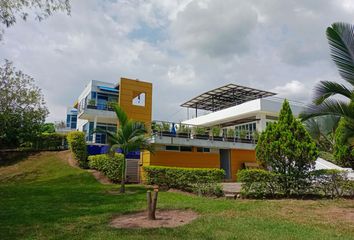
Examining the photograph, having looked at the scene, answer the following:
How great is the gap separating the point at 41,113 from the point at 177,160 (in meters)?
13.6

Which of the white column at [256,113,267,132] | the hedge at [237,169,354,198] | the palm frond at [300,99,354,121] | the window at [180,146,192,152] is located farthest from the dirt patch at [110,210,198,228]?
the white column at [256,113,267,132]

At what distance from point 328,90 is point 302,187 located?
15.8 feet

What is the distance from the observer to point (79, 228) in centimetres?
777

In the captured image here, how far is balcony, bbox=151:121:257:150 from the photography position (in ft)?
67.5

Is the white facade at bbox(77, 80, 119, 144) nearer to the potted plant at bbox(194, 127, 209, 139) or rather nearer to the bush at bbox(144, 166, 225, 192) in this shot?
the potted plant at bbox(194, 127, 209, 139)

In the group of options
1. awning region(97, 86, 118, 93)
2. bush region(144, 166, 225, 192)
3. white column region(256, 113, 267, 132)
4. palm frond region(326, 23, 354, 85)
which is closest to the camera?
palm frond region(326, 23, 354, 85)

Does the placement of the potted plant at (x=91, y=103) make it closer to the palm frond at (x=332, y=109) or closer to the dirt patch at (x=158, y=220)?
the dirt patch at (x=158, y=220)

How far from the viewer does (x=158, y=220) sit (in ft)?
28.3

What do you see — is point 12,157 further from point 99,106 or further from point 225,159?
point 225,159

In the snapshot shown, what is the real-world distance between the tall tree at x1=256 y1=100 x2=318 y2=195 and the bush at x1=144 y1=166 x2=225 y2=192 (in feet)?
11.5

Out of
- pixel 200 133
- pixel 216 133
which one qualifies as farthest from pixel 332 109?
Result: pixel 216 133

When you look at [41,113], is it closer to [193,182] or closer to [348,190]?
[193,182]

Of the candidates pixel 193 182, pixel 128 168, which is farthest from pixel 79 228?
pixel 128 168

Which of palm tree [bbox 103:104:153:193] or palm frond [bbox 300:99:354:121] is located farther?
palm tree [bbox 103:104:153:193]
